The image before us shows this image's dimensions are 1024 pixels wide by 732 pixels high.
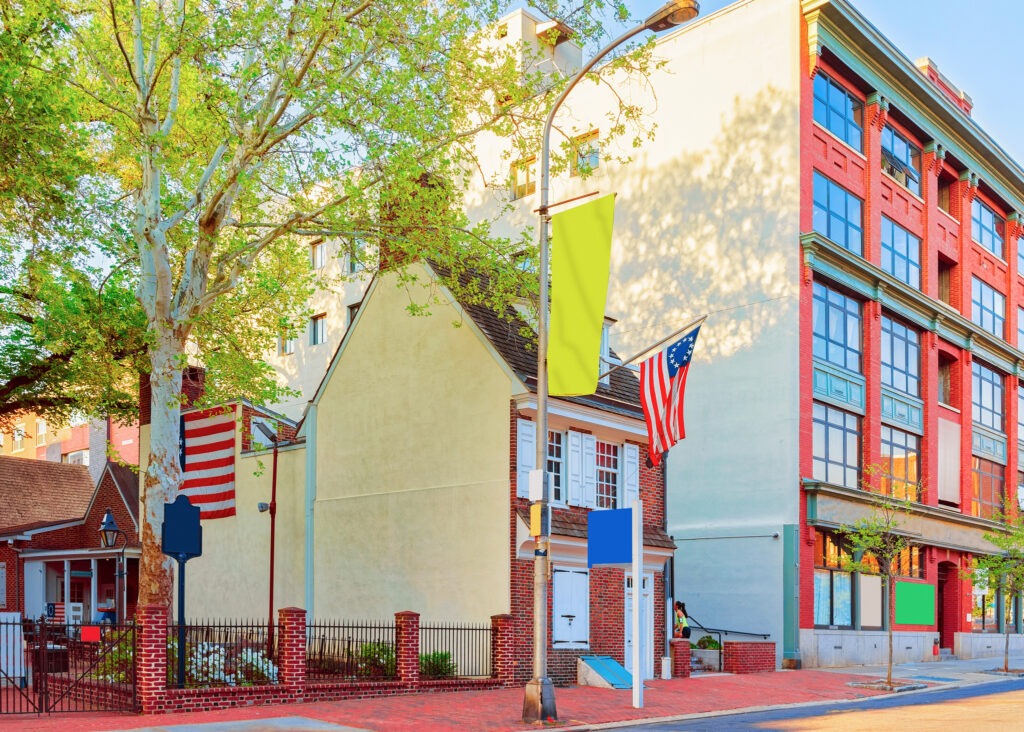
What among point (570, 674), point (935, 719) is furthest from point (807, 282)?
point (935, 719)

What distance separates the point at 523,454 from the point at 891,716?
9.12m

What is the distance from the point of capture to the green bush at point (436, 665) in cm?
2345

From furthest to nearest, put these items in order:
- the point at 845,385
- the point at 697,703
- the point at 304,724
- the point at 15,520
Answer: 1. the point at 15,520
2. the point at 845,385
3. the point at 697,703
4. the point at 304,724

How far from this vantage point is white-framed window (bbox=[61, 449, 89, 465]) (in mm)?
56269

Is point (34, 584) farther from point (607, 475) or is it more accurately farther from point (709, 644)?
point (709, 644)

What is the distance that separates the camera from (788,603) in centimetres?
3238

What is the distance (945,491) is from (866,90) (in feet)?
48.4

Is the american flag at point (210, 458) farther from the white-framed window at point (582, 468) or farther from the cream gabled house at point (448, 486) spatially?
the white-framed window at point (582, 468)

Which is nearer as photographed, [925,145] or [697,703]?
[697,703]

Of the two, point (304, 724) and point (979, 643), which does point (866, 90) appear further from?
point (304, 724)

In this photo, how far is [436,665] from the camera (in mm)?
23469

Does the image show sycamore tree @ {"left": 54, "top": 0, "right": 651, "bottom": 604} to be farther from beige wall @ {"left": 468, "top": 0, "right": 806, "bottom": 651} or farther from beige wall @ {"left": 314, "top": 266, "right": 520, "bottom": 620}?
beige wall @ {"left": 468, "top": 0, "right": 806, "bottom": 651}

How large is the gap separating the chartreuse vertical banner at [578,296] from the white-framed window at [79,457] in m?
43.3

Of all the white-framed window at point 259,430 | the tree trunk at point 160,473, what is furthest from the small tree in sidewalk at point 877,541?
the tree trunk at point 160,473
